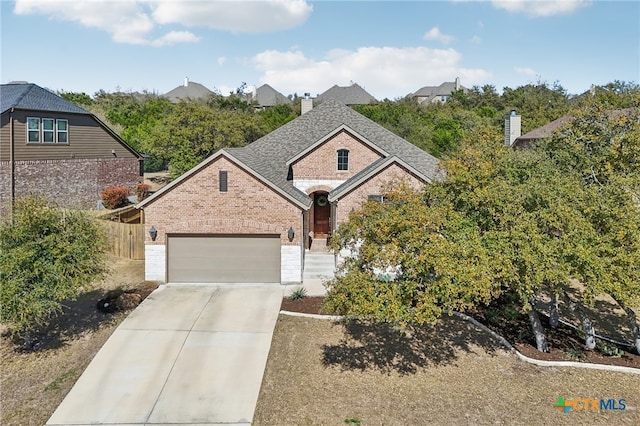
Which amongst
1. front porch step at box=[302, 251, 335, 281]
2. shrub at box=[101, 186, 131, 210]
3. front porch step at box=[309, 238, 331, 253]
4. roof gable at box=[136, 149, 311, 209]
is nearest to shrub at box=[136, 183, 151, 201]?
shrub at box=[101, 186, 131, 210]

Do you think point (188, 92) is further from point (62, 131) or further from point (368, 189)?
point (368, 189)

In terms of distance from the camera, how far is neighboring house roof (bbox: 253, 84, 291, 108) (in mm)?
79875

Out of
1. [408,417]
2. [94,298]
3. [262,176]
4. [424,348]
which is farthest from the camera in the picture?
[262,176]

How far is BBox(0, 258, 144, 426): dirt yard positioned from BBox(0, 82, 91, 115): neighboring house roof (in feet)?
50.7

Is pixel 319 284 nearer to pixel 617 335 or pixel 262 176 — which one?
pixel 262 176

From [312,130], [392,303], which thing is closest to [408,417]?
[392,303]

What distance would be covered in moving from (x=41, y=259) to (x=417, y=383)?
10.5 m

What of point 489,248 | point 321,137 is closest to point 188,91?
point 321,137

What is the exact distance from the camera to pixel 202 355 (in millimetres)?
12148

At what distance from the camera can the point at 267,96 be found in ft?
268

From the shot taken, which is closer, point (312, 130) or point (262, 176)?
point (262, 176)

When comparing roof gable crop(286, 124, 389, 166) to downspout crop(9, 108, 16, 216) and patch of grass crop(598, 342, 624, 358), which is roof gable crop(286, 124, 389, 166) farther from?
downspout crop(9, 108, 16, 216)

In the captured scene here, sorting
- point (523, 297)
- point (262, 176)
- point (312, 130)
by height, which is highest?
point (312, 130)

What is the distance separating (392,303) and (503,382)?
385 cm
